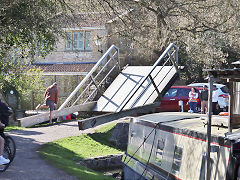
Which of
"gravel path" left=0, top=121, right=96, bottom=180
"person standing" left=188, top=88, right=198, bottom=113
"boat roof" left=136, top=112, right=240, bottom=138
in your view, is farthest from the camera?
"person standing" left=188, top=88, right=198, bottom=113

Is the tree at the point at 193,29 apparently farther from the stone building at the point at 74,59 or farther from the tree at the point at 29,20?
the tree at the point at 29,20

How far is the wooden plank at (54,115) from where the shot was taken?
532 inches

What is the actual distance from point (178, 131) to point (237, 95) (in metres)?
2.10

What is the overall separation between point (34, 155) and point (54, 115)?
11.5 feet

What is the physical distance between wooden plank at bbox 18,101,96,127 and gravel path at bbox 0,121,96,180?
61 centimetres

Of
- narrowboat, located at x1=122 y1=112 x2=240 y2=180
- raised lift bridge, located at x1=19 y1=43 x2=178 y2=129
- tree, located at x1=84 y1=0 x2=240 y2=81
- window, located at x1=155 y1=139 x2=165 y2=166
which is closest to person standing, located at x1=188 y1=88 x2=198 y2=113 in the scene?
raised lift bridge, located at x1=19 y1=43 x2=178 y2=129

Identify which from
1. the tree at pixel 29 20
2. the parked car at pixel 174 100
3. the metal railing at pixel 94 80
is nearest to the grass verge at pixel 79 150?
the metal railing at pixel 94 80

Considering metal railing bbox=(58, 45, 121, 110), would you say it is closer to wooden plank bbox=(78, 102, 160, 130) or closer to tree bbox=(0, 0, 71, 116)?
wooden plank bbox=(78, 102, 160, 130)

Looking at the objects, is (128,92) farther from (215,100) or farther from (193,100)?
(215,100)

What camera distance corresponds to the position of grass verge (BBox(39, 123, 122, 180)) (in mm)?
10234

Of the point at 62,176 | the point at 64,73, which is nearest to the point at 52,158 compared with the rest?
the point at 62,176

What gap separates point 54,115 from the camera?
15.2 metres

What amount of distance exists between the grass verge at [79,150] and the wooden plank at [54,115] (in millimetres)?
929

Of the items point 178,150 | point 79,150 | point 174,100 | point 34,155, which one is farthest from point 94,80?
point 178,150
